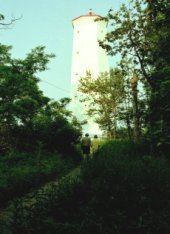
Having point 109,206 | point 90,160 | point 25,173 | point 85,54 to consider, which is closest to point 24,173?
point 25,173

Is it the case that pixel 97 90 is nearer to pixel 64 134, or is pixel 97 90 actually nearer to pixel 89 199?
pixel 64 134

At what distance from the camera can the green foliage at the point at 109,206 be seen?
5.46 m

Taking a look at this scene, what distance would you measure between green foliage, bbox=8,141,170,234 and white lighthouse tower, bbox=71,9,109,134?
143ft

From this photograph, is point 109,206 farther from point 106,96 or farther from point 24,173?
point 106,96

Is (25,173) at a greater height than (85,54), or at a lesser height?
lesser

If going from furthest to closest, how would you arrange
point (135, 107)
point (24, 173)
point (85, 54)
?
1. point (85, 54)
2. point (135, 107)
3. point (24, 173)

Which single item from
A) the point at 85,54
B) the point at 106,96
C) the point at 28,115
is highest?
the point at 85,54

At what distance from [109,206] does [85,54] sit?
4966 centimetres

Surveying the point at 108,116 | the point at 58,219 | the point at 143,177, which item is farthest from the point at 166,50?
the point at 108,116

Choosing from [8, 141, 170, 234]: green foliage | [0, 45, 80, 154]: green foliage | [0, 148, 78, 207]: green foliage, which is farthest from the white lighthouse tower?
[8, 141, 170, 234]: green foliage

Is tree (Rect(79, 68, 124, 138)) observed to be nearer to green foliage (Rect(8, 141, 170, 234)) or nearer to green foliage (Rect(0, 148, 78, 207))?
green foliage (Rect(0, 148, 78, 207))

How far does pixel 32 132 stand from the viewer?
2184 centimetres

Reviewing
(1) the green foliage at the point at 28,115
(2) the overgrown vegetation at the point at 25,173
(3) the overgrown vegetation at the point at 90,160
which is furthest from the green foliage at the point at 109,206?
(1) the green foliage at the point at 28,115

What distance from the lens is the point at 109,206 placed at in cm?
634
